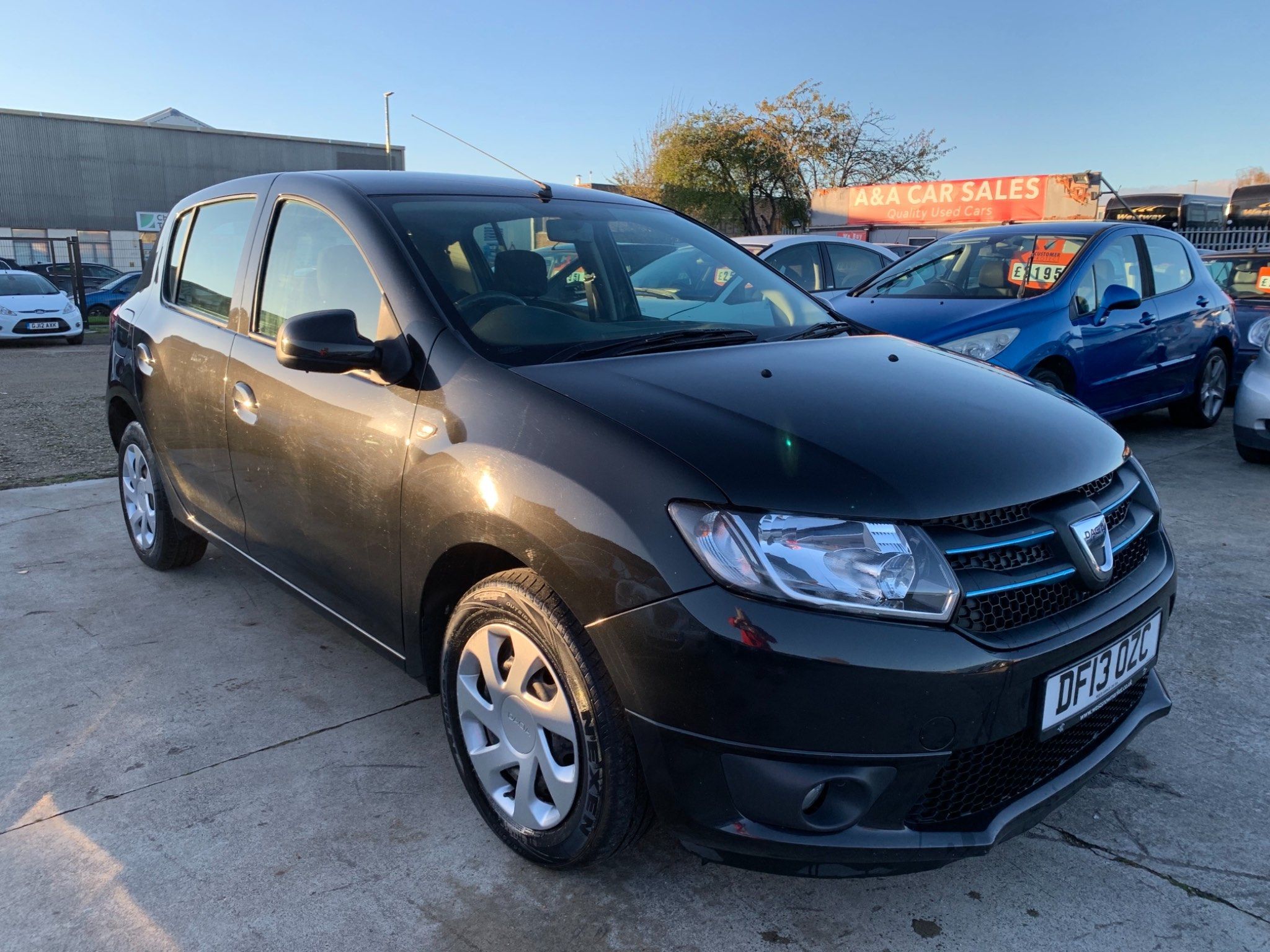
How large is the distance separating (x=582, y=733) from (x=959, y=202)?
22.8 meters

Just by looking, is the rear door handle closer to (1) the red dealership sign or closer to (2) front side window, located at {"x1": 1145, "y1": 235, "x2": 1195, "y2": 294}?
(2) front side window, located at {"x1": 1145, "y1": 235, "x2": 1195, "y2": 294}

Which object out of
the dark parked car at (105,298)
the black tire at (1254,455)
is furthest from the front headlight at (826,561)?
the dark parked car at (105,298)

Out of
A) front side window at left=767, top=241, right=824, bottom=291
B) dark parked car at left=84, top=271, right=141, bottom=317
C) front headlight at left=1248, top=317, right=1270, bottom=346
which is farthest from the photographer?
dark parked car at left=84, top=271, right=141, bottom=317

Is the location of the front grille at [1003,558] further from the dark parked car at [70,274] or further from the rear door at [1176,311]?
the dark parked car at [70,274]

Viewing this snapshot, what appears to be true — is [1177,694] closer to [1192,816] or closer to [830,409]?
[1192,816]

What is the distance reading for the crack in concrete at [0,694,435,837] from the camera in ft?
8.16

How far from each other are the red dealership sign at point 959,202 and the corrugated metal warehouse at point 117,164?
79.0 ft

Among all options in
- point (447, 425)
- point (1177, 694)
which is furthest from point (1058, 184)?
point (447, 425)

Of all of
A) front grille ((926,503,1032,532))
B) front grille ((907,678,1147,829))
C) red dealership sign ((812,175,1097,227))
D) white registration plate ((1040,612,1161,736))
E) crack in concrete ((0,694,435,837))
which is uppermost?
red dealership sign ((812,175,1097,227))

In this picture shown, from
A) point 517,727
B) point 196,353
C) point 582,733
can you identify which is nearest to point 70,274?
point 196,353

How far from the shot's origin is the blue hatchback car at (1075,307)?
581 cm

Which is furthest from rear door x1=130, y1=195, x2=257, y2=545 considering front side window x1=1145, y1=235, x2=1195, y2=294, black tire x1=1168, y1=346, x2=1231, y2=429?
black tire x1=1168, y1=346, x2=1231, y2=429

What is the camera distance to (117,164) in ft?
141

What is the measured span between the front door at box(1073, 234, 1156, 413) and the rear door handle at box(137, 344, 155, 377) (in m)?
5.15
